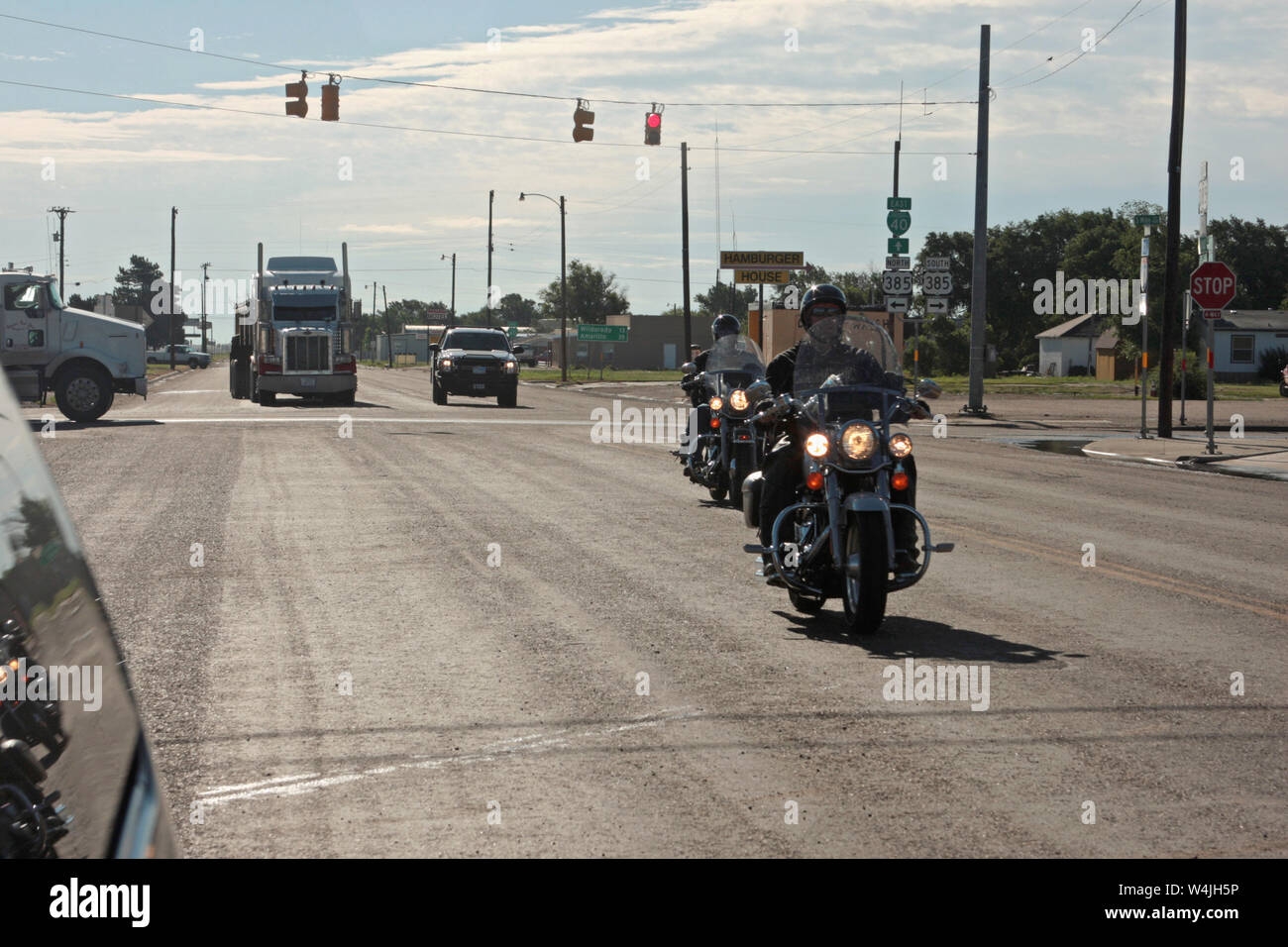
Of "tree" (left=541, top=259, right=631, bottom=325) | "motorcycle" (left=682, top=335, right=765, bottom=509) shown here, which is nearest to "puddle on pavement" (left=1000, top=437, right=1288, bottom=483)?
"motorcycle" (left=682, top=335, right=765, bottom=509)

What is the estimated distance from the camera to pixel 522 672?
7145 millimetres

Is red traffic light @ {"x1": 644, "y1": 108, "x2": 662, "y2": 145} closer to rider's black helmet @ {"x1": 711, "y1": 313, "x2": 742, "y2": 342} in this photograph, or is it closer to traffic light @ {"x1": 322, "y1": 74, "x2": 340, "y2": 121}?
traffic light @ {"x1": 322, "y1": 74, "x2": 340, "y2": 121}

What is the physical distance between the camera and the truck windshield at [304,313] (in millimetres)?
36094

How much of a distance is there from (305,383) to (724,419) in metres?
23.0

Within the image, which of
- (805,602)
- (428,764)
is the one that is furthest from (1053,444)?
(428,764)

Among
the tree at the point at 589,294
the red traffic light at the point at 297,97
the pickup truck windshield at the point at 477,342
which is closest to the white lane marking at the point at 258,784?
the red traffic light at the point at 297,97

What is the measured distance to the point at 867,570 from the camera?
791 cm

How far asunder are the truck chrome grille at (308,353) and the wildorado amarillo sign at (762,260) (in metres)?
22.8

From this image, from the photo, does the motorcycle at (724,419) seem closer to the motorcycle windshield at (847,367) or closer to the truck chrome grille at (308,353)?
the motorcycle windshield at (847,367)

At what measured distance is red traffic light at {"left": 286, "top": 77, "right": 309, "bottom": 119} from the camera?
1168 inches

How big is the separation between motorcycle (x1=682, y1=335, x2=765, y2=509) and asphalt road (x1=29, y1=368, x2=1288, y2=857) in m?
0.34

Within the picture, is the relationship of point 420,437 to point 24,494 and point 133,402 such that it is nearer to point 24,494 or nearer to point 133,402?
point 133,402

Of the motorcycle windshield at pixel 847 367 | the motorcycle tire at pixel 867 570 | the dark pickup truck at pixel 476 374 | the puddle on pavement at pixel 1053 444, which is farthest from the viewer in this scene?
the dark pickup truck at pixel 476 374
